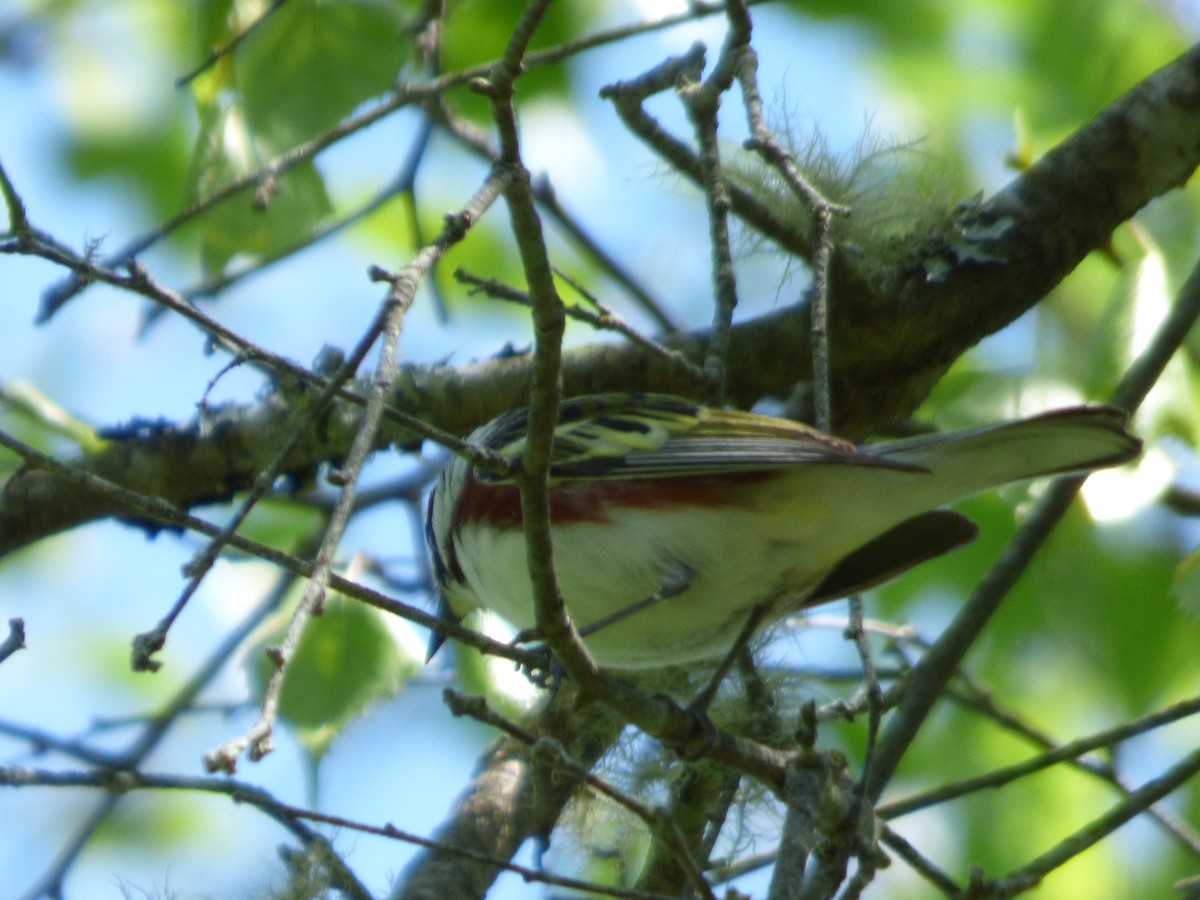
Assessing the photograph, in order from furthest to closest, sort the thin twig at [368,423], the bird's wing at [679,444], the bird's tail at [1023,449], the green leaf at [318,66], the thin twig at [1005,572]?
the green leaf at [318,66]
the thin twig at [1005,572]
the bird's wing at [679,444]
the bird's tail at [1023,449]
the thin twig at [368,423]

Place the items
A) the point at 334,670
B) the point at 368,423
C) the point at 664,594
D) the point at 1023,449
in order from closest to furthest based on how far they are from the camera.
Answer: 1. the point at 368,423
2. the point at 1023,449
3. the point at 664,594
4. the point at 334,670

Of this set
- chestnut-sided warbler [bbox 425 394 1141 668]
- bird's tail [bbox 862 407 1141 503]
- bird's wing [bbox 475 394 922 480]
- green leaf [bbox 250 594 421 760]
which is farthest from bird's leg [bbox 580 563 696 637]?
green leaf [bbox 250 594 421 760]

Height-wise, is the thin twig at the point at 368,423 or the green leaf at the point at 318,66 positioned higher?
the green leaf at the point at 318,66

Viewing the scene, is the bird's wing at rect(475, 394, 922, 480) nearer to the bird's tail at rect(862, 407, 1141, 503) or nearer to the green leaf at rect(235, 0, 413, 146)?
the bird's tail at rect(862, 407, 1141, 503)

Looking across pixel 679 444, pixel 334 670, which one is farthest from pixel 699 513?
pixel 334 670

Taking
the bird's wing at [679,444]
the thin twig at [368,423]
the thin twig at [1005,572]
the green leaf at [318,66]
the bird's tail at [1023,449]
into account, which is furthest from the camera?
the green leaf at [318,66]

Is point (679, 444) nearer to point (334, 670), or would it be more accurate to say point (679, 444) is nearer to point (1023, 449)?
point (1023, 449)

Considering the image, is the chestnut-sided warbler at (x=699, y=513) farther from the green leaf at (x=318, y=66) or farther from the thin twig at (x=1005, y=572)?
the green leaf at (x=318, y=66)

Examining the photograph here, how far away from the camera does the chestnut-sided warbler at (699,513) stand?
3131 millimetres

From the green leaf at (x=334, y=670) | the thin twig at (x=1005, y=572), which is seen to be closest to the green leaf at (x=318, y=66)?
the green leaf at (x=334, y=670)

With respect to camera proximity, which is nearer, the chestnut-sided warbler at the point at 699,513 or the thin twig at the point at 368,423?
the thin twig at the point at 368,423

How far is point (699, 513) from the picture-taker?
3.29 m

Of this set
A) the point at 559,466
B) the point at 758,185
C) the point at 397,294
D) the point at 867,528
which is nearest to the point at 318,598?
the point at 397,294

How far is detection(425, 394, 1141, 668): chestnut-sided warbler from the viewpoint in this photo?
313 centimetres
